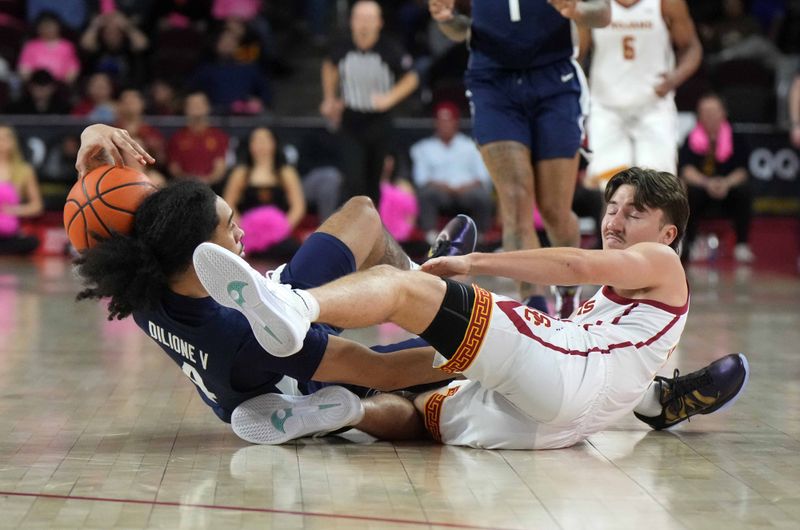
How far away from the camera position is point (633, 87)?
30.3 ft

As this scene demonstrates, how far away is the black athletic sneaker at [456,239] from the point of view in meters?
5.44

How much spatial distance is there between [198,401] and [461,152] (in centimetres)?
760

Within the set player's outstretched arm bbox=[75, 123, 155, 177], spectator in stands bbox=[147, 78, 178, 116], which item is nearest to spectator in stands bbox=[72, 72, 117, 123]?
spectator in stands bbox=[147, 78, 178, 116]

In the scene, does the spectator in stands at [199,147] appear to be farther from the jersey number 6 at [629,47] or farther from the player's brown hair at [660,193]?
the player's brown hair at [660,193]

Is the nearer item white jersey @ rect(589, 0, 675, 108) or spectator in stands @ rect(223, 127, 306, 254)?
white jersey @ rect(589, 0, 675, 108)

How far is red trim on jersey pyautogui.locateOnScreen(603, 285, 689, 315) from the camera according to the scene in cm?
430

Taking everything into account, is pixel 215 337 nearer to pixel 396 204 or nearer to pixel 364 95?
pixel 364 95

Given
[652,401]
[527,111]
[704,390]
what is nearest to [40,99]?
[527,111]

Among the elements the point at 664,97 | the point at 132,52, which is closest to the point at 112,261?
the point at 664,97

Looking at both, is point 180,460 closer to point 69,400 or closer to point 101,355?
point 69,400

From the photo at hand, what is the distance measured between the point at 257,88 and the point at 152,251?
1042cm

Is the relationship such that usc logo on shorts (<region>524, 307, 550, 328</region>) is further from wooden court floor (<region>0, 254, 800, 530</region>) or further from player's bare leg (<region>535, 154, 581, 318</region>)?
player's bare leg (<region>535, 154, 581, 318</region>)

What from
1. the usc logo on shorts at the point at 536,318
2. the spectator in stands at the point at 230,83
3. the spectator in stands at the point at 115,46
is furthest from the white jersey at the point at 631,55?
the spectator in stands at the point at 115,46

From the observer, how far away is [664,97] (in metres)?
9.02
